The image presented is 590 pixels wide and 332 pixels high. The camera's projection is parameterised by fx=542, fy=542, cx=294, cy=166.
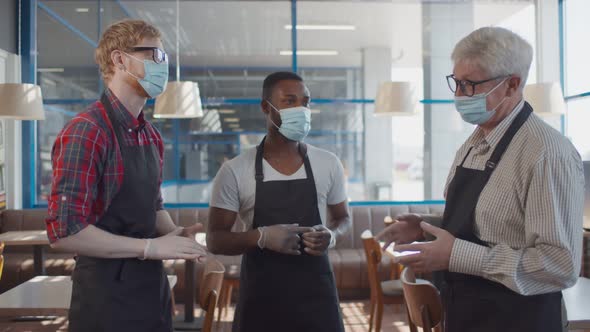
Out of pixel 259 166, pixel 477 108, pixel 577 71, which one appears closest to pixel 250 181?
pixel 259 166

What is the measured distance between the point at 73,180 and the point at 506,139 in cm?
117

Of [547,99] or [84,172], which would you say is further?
[547,99]

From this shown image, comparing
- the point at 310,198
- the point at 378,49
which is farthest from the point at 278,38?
the point at 310,198

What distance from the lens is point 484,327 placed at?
149cm

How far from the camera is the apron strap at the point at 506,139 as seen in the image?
4.88 ft

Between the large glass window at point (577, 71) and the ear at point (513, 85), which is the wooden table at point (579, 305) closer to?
the ear at point (513, 85)

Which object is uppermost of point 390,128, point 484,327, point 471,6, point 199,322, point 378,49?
point 471,6

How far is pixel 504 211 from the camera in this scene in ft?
4.66

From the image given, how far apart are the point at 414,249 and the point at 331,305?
606 millimetres

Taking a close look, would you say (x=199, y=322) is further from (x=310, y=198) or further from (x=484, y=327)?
(x=484, y=327)

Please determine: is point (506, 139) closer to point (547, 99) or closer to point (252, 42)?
point (547, 99)

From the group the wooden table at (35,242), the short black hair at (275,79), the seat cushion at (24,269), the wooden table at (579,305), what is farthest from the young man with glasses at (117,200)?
the seat cushion at (24,269)

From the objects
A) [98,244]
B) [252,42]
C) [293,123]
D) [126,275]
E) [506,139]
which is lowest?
[126,275]

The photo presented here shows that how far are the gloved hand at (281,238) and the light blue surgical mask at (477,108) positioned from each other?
0.67 meters
